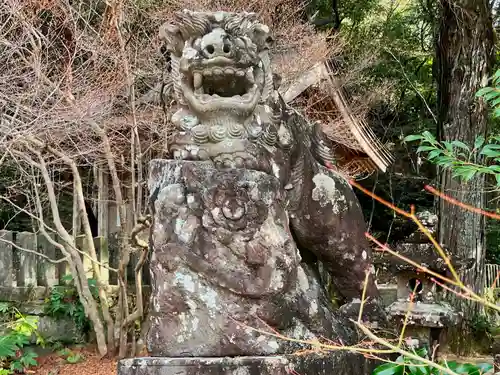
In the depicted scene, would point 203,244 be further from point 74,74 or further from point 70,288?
→ point 70,288

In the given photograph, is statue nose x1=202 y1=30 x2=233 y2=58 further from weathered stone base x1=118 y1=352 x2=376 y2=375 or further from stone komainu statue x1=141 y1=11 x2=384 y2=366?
weathered stone base x1=118 y1=352 x2=376 y2=375

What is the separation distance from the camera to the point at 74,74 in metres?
7.77

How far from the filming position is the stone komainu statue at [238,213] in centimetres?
255

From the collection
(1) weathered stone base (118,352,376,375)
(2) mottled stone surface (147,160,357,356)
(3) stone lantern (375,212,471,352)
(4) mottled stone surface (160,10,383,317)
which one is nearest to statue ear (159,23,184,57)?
(4) mottled stone surface (160,10,383,317)

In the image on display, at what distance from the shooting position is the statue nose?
272cm

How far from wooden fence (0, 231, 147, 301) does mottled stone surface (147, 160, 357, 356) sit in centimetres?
554

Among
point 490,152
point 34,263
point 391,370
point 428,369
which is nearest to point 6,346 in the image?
point 34,263

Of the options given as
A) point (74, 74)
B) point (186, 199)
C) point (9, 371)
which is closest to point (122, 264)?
point (9, 371)

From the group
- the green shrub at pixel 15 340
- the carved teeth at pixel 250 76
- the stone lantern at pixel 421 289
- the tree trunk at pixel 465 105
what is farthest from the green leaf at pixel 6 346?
the tree trunk at pixel 465 105

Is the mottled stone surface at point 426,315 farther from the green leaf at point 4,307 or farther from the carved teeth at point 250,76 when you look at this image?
the green leaf at point 4,307

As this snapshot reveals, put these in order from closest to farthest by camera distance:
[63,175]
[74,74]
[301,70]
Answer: [74,74]
[301,70]
[63,175]

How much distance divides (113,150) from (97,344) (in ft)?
8.04

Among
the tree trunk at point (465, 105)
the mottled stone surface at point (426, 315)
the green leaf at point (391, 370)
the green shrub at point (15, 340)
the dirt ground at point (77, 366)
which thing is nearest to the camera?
the green leaf at point (391, 370)

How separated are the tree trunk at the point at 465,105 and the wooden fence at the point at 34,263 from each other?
4324mm
